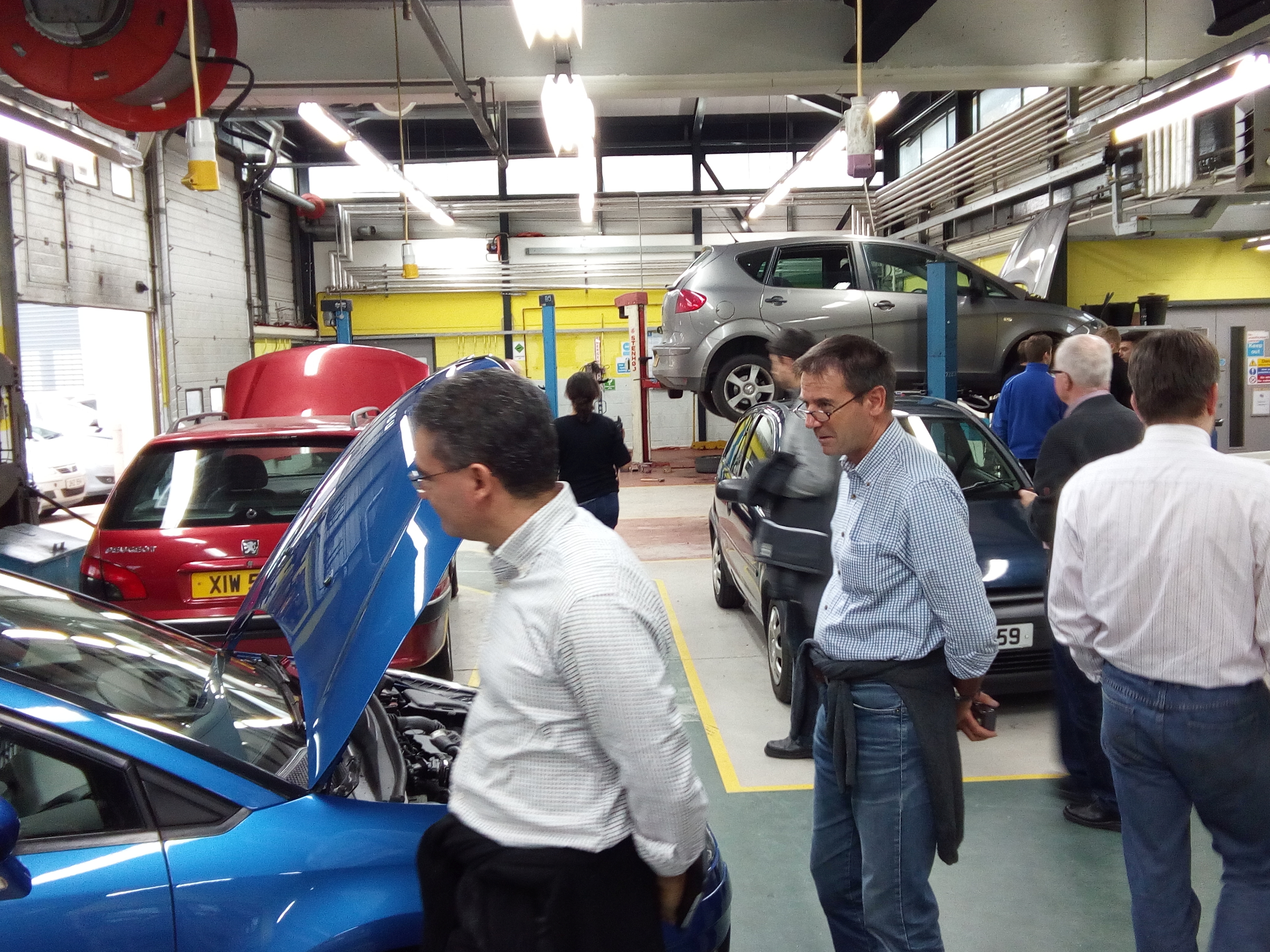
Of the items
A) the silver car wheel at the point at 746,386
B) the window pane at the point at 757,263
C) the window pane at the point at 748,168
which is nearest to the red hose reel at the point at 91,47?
the window pane at the point at 757,263

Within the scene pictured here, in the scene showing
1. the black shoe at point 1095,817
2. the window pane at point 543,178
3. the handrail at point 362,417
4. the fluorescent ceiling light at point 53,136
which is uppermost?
the window pane at point 543,178

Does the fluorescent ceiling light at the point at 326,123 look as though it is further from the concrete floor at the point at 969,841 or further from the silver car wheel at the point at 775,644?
the silver car wheel at the point at 775,644

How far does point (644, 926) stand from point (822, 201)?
1840 centimetres

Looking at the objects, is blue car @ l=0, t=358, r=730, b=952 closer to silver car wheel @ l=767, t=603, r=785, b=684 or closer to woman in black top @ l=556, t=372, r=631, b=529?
silver car wheel @ l=767, t=603, r=785, b=684

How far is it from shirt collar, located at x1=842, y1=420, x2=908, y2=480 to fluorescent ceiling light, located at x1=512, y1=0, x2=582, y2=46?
4115 mm

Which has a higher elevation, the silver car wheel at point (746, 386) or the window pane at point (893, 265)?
the window pane at point (893, 265)

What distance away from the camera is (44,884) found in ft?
5.25

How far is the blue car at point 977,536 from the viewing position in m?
4.03

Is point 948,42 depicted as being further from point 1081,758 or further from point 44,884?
point 44,884

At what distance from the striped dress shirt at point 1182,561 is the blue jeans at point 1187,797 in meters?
0.05

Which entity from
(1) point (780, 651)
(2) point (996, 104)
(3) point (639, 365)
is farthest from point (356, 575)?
(2) point (996, 104)

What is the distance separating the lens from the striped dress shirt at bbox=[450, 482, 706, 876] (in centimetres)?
124

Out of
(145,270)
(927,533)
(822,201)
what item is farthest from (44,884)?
(822,201)

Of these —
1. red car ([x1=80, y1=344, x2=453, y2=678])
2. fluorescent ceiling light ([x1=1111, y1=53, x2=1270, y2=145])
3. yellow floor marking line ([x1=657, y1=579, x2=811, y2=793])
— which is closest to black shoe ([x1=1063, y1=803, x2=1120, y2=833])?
yellow floor marking line ([x1=657, y1=579, x2=811, y2=793])
